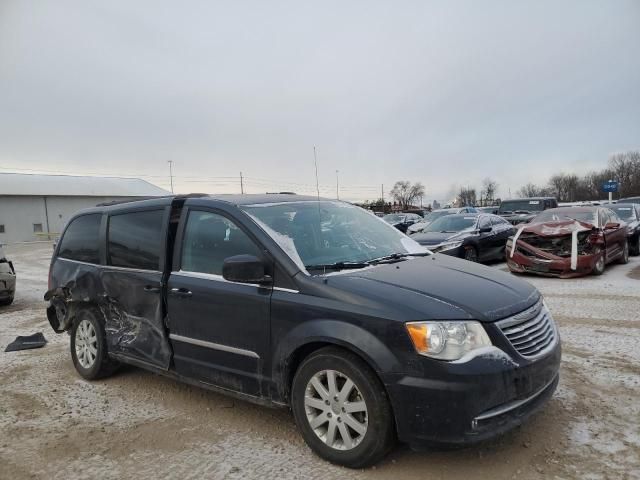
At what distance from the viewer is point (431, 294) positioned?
10.3ft

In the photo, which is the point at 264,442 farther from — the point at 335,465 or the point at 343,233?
the point at 343,233

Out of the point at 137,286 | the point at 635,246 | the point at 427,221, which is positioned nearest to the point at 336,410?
the point at 137,286

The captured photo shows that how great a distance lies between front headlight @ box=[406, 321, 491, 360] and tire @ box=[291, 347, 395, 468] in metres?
0.37

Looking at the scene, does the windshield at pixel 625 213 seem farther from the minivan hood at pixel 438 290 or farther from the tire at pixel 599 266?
the minivan hood at pixel 438 290

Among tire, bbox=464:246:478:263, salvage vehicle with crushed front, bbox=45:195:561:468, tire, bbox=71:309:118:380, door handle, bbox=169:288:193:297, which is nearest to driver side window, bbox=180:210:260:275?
salvage vehicle with crushed front, bbox=45:195:561:468

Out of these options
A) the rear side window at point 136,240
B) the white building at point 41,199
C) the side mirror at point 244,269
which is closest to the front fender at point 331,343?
the side mirror at point 244,269

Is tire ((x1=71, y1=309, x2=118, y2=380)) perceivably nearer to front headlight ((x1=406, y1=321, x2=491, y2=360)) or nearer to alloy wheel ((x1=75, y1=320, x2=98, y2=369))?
alloy wheel ((x1=75, y1=320, x2=98, y2=369))

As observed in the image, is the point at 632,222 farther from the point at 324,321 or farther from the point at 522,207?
the point at 324,321

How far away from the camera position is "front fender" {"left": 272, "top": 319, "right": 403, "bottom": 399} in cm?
294

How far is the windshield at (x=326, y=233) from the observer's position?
12.2 ft

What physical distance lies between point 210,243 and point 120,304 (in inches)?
49.4

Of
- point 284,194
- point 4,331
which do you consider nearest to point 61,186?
point 4,331

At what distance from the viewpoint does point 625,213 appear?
48.4ft

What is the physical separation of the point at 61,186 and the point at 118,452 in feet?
189
